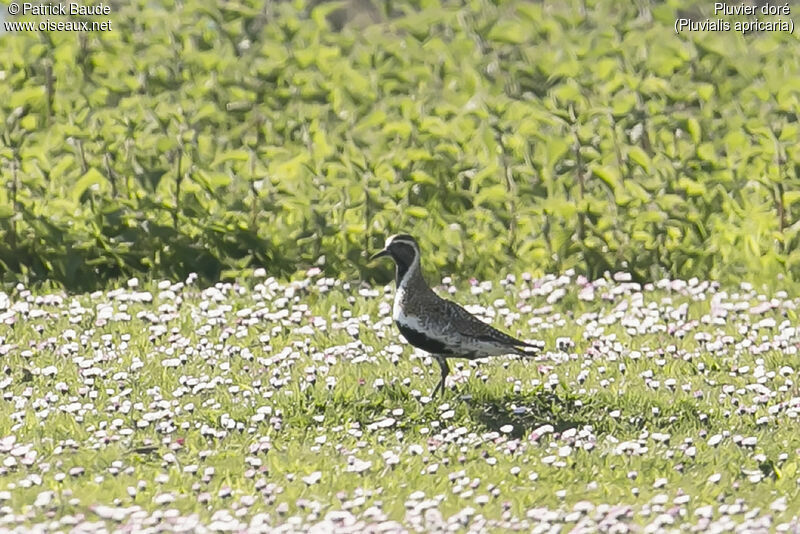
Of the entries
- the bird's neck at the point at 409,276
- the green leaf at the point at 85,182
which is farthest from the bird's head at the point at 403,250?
the green leaf at the point at 85,182

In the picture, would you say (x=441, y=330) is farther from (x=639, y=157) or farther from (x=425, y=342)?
(x=639, y=157)

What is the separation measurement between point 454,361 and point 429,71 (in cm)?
443

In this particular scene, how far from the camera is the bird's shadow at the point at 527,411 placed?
8133mm

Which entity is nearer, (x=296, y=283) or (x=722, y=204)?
(x=296, y=283)

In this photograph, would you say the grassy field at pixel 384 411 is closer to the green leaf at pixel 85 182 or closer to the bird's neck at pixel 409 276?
the bird's neck at pixel 409 276

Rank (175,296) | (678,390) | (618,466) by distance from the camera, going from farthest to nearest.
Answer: (175,296) → (678,390) → (618,466)

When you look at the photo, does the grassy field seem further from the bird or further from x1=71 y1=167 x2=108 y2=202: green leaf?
x1=71 y1=167 x2=108 y2=202: green leaf

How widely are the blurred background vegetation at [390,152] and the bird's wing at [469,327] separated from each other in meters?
2.71

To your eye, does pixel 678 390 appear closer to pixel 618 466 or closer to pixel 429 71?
pixel 618 466

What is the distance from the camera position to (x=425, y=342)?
8273 millimetres

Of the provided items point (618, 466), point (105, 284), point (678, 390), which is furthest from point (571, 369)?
point (105, 284)

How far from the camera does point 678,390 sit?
8.73m

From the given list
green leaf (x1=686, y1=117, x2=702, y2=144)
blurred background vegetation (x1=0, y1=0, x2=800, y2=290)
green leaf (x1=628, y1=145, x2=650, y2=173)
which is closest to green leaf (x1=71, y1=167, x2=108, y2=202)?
blurred background vegetation (x1=0, y1=0, x2=800, y2=290)

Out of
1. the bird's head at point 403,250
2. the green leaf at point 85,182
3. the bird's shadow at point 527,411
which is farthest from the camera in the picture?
the green leaf at point 85,182
